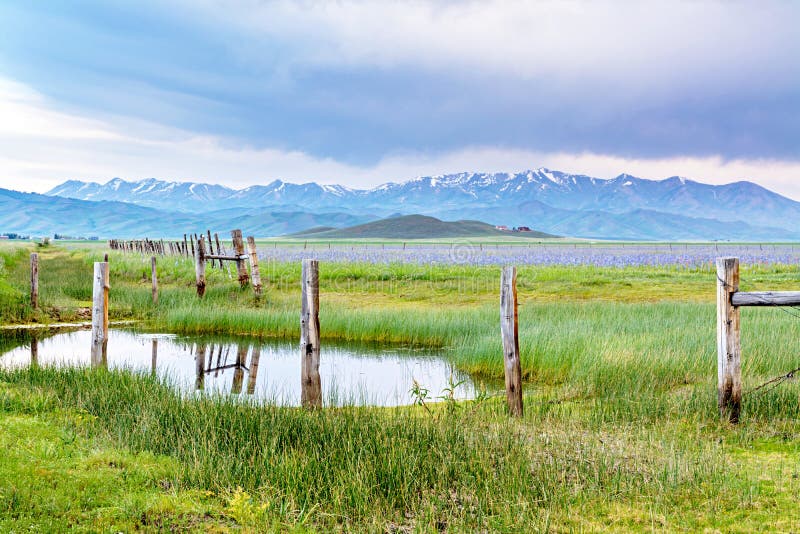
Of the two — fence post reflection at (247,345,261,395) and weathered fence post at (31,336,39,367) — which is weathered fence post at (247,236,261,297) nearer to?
fence post reflection at (247,345,261,395)

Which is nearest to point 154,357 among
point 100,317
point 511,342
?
point 100,317

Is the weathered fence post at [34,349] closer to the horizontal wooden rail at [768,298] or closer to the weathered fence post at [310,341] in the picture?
the weathered fence post at [310,341]

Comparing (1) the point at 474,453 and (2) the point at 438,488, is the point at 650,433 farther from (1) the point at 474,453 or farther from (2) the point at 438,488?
(2) the point at 438,488

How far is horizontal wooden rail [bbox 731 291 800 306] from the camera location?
7.46 m

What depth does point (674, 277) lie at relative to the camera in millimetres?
29141

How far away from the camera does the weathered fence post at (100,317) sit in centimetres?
1141

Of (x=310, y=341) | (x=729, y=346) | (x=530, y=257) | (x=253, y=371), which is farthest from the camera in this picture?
(x=530, y=257)

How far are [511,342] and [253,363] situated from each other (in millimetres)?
7036

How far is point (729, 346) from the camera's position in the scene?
777 cm

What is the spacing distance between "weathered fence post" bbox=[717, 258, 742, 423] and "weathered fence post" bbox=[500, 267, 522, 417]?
7.78 ft

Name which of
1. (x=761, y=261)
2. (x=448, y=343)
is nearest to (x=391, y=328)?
(x=448, y=343)

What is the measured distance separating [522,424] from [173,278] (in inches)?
946

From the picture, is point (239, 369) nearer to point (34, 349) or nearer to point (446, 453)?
point (34, 349)

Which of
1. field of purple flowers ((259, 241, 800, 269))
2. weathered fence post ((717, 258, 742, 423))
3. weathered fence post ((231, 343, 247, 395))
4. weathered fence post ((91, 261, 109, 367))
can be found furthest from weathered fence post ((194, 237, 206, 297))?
weathered fence post ((717, 258, 742, 423))
